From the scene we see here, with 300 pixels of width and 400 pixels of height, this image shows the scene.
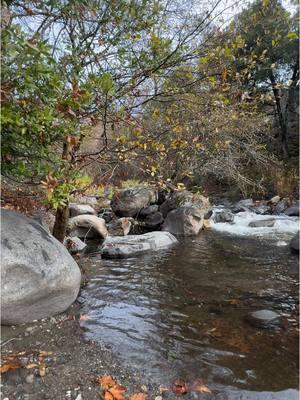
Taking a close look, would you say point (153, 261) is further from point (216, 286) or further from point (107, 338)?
point (107, 338)

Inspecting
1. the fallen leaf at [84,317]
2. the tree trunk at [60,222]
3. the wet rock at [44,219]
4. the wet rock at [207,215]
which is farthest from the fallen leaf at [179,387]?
the wet rock at [207,215]

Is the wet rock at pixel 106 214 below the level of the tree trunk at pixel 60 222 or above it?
below

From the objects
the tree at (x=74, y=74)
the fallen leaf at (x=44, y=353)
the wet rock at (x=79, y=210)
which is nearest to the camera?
the tree at (x=74, y=74)

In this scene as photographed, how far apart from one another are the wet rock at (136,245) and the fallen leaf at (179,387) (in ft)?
15.8

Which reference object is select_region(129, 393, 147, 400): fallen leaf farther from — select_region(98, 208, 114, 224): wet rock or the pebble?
select_region(98, 208, 114, 224): wet rock

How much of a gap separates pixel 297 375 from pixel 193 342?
3.68 ft

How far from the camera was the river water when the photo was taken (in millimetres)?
3502

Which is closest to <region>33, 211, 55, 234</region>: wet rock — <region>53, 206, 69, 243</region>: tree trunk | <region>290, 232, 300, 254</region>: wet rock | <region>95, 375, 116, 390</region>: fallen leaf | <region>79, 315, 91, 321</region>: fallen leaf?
<region>53, 206, 69, 243</region>: tree trunk

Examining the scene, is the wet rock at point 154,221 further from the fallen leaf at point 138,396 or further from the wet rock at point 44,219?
the fallen leaf at point 138,396

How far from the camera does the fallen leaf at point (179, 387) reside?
3.08 metres

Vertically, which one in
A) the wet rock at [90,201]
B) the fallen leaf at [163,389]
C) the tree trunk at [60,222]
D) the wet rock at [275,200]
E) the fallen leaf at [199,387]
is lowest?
the fallen leaf at [199,387]

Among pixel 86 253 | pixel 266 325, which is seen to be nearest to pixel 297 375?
pixel 266 325

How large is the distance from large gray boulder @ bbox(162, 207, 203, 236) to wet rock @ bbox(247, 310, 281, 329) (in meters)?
5.94

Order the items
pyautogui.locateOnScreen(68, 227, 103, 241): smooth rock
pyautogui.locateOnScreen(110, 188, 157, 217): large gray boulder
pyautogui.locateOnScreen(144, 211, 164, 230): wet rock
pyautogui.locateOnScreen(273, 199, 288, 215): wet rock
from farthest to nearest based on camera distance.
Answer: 1. pyautogui.locateOnScreen(273, 199, 288, 215): wet rock
2. pyautogui.locateOnScreen(110, 188, 157, 217): large gray boulder
3. pyautogui.locateOnScreen(144, 211, 164, 230): wet rock
4. pyautogui.locateOnScreen(68, 227, 103, 241): smooth rock
